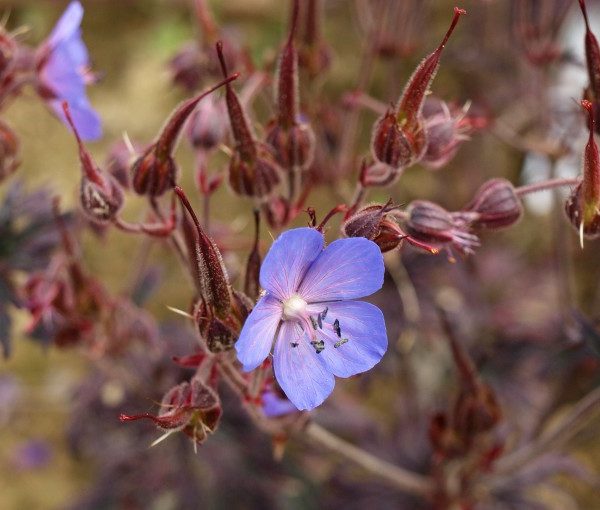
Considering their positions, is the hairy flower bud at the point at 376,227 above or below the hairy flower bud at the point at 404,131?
below

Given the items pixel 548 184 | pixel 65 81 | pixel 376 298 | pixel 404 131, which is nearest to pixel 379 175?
pixel 404 131

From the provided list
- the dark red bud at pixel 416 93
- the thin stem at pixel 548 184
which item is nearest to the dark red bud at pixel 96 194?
the dark red bud at pixel 416 93

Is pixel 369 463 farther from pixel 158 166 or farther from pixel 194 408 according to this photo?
pixel 158 166

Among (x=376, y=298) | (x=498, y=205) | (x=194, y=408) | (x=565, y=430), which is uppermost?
(x=498, y=205)

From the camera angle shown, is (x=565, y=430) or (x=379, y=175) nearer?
(x=379, y=175)

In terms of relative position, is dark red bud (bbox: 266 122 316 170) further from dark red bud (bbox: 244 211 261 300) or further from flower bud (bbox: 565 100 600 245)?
flower bud (bbox: 565 100 600 245)

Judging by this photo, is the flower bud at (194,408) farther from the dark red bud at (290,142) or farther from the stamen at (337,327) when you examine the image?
the dark red bud at (290,142)

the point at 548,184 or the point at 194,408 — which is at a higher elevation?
the point at 548,184
